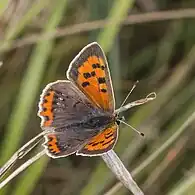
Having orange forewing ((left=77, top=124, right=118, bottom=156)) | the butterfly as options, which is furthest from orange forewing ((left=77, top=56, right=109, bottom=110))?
orange forewing ((left=77, top=124, right=118, bottom=156))

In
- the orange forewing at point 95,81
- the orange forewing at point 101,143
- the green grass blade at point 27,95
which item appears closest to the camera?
the orange forewing at point 101,143

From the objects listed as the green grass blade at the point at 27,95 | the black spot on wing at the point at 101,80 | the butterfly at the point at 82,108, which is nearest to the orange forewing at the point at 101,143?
the butterfly at the point at 82,108

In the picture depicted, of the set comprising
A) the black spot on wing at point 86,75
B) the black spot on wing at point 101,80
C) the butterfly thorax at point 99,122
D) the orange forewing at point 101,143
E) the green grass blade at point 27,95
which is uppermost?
the green grass blade at point 27,95

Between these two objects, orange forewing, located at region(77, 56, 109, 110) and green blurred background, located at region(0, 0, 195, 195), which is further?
green blurred background, located at region(0, 0, 195, 195)

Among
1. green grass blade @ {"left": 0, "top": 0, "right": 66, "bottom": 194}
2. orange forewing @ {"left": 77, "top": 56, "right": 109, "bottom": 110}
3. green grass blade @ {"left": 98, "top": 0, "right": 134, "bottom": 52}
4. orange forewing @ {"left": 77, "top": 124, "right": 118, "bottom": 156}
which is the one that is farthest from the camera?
green grass blade @ {"left": 98, "top": 0, "right": 134, "bottom": 52}

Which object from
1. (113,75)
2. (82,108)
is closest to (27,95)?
(82,108)

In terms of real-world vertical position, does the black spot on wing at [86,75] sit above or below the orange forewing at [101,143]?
above

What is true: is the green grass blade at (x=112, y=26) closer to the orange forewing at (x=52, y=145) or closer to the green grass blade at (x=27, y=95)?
the green grass blade at (x=27, y=95)

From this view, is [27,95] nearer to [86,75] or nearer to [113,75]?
[86,75]

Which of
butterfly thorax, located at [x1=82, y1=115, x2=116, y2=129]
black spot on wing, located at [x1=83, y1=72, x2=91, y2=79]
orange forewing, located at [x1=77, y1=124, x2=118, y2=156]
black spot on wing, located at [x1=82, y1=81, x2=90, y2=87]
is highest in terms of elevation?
black spot on wing, located at [x1=83, y1=72, x2=91, y2=79]

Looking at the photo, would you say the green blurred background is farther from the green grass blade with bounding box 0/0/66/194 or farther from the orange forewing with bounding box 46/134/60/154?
the orange forewing with bounding box 46/134/60/154
